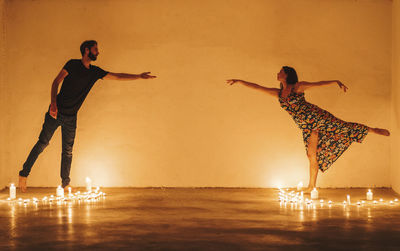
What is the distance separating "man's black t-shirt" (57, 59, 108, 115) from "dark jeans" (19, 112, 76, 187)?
100 millimetres

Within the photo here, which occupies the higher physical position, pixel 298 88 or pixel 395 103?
pixel 298 88

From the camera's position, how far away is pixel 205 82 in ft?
21.4

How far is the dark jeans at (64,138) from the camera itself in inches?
229

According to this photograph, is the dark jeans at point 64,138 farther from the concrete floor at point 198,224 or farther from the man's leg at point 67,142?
the concrete floor at point 198,224

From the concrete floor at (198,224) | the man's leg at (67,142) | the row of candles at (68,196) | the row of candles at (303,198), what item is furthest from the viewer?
the man's leg at (67,142)

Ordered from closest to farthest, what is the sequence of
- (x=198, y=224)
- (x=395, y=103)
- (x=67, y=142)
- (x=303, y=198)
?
(x=198, y=224)
(x=303, y=198)
(x=67, y=142)
(x=395, y=103)

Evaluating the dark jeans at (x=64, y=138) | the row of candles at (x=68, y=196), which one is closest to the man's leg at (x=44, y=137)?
the dark jeans at (x=64, y=138)

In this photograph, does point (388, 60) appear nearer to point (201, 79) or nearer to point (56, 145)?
point (201, 79)

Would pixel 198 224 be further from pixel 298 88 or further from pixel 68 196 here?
pixel 298 88

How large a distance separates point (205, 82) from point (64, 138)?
1741 millimetres

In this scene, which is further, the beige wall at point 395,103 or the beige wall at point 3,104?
the beige wall at point 3,104

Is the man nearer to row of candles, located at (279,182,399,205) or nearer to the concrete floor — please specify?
the concrete floor

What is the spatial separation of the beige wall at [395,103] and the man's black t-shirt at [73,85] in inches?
130

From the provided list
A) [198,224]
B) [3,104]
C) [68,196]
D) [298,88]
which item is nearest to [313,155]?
[298,88]
